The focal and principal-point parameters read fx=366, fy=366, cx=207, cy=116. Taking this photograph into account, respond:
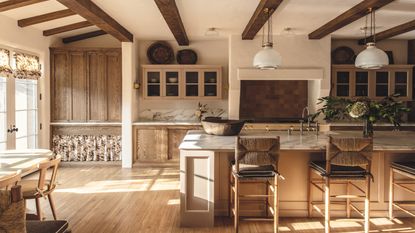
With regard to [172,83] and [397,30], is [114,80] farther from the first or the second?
[397,30]

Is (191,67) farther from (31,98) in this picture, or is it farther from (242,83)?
(31,98)

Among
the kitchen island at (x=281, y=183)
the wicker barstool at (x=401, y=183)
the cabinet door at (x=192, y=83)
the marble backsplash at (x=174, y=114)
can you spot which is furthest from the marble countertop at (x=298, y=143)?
the marble backsplash at (x=174, y=114)

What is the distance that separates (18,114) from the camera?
240 inches

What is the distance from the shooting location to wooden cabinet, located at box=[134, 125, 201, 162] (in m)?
7.05

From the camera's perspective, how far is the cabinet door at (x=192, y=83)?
725 cm

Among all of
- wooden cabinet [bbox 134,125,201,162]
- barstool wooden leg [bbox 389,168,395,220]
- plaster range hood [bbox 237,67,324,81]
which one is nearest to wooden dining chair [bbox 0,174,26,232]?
barstool wooden leg [bbox 389,168,395,220]

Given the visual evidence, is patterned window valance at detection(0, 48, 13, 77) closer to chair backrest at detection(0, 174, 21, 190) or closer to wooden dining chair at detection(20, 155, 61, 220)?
wooden dining chair at detection(20, 155, 61, 220)

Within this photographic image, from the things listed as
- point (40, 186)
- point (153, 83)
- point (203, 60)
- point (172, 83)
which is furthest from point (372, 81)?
point (40, 186)

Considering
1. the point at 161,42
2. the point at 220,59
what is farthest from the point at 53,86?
the point at 220,59

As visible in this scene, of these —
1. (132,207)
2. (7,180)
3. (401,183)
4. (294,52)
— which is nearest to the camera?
(7,180)

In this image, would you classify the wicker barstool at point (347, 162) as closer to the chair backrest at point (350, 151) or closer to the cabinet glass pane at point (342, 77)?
the chair backrest at point (350, 151)

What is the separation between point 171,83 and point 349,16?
3581mm

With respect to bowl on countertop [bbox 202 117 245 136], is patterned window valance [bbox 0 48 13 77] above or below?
above

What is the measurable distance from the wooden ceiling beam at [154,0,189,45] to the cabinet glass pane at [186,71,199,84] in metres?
0.75
